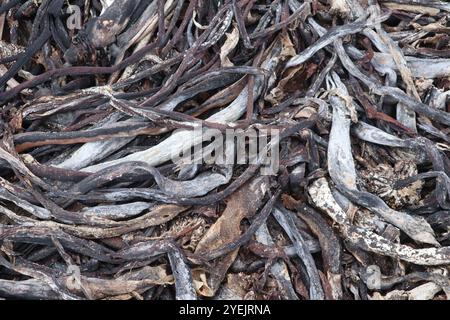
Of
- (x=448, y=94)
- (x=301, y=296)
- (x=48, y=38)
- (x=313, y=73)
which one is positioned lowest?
(x=301, y=296)

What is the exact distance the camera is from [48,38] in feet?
5.71

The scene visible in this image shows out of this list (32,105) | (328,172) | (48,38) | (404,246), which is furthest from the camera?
(48,38)

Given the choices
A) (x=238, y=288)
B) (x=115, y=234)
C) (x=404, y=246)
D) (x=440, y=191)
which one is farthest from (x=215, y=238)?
(x=440, y=191)

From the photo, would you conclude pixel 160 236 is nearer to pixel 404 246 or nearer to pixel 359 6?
pixel 404 246

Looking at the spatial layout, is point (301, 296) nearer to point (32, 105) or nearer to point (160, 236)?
point (160, 236)

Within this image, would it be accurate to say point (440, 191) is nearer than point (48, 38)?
Yes

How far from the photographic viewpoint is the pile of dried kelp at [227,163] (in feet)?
4.66

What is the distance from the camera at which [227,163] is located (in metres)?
1.51

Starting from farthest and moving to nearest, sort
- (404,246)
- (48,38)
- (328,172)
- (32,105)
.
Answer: (48,38), (32,105), (328,172), (404,246)

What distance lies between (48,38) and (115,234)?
64 cm

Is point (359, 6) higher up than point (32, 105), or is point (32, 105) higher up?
point (359, 6)

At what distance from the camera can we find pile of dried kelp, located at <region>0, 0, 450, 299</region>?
142cm

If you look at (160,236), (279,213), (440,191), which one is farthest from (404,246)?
(160,236)

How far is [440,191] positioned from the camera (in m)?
1.49
